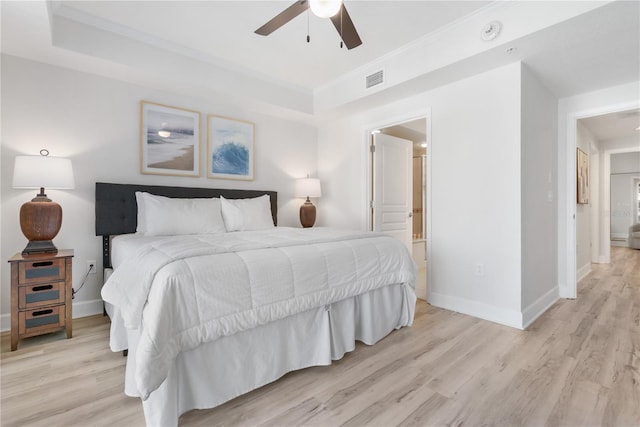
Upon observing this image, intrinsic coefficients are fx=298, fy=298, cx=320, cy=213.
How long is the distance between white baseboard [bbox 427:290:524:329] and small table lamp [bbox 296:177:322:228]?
184 cm

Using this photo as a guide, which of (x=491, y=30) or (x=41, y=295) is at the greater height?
(x=491, y=30)

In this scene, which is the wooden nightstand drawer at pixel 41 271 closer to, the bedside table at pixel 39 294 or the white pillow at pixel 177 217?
the bedside table at pixel 39 294

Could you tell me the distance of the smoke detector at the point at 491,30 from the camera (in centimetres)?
234

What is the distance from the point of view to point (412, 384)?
1.74 metres

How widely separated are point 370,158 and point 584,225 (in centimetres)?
347

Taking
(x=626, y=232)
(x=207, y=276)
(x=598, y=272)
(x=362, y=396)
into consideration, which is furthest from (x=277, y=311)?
(x=626, y=232)

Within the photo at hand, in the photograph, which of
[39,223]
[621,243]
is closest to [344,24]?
[39,223]

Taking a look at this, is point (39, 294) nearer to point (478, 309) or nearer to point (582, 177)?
point (478, 309)

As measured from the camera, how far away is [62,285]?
2.32 m

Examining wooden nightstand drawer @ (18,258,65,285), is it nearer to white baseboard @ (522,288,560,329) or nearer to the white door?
the white door

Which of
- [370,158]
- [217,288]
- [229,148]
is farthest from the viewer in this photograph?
[370,158]

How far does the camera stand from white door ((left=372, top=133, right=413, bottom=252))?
13.4ft

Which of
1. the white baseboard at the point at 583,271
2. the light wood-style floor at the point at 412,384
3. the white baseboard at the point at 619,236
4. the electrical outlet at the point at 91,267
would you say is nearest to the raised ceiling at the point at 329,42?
the electrical outlet at the point at 91,267

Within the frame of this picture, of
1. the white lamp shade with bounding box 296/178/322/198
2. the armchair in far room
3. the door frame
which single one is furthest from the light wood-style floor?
the armchair in far room
